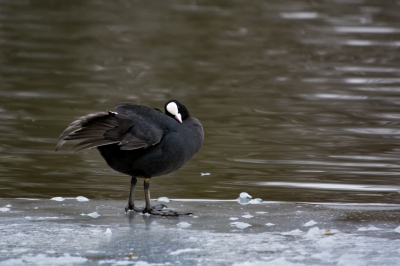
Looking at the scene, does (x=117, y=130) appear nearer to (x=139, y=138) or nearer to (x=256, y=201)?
(x=139, y=138)

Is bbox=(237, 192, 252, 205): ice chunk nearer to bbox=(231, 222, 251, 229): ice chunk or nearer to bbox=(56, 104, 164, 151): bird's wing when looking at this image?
bbox=(231, 222, 251, 229): ice chunk

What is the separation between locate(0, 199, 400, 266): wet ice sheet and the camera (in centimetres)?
429

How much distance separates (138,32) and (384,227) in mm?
14524

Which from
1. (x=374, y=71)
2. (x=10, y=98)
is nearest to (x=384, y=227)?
(x=10, y=98)

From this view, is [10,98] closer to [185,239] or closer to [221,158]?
[221,158]

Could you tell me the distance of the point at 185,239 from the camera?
15.6ft

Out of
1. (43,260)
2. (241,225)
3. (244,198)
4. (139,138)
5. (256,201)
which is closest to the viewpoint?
(43,260)

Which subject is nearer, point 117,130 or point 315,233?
point 315,233

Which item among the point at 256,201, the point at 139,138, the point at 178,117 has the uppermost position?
the point at 178,117

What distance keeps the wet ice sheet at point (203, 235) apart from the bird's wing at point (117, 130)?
0.59 m

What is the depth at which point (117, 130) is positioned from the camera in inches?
214

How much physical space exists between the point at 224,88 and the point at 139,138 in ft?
25.6

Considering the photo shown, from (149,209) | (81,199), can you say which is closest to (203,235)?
(149,209)

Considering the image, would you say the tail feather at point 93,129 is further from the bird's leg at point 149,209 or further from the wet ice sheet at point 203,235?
the wet ice sheet at point 203,235
